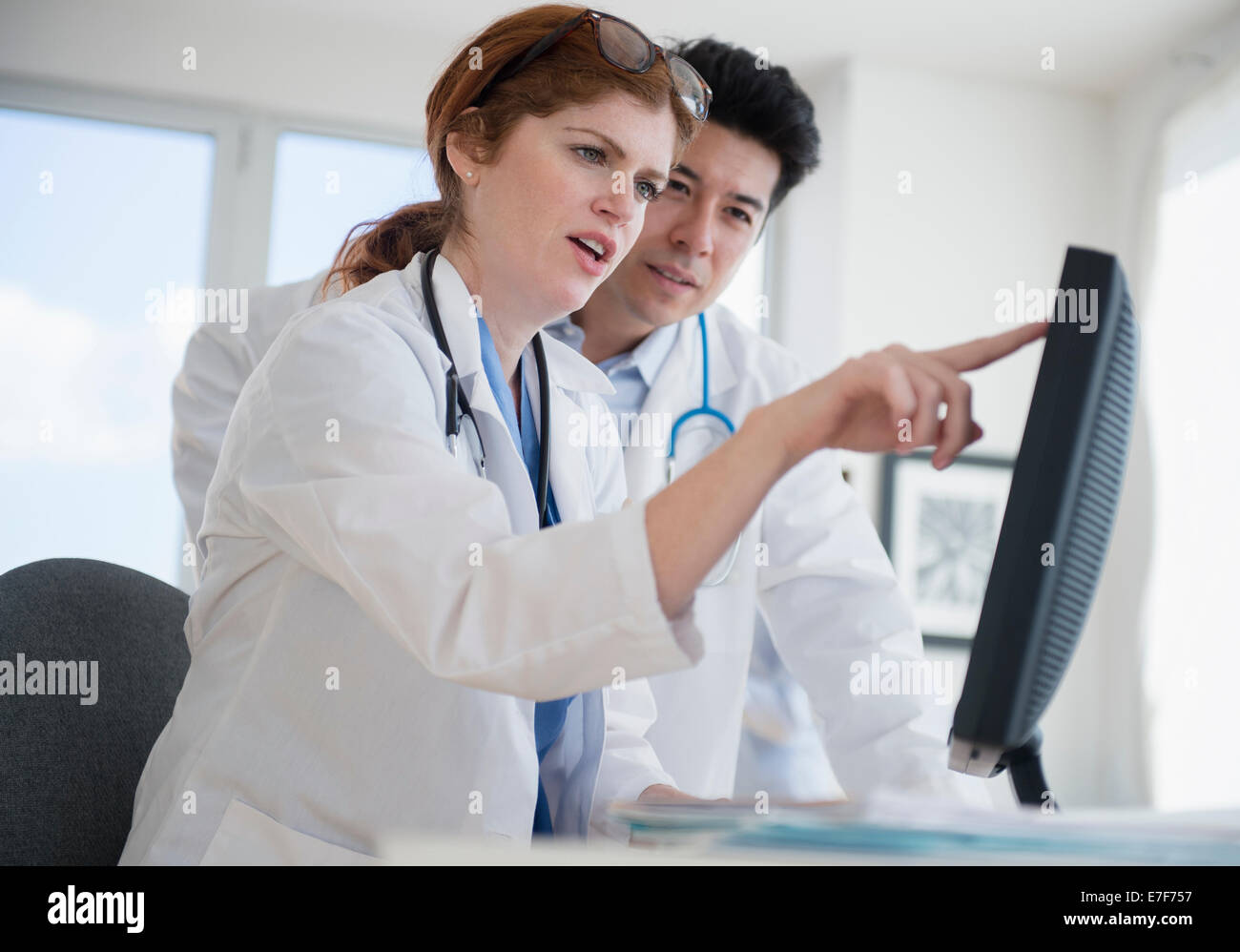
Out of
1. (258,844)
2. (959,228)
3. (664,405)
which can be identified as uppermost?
(959,228)

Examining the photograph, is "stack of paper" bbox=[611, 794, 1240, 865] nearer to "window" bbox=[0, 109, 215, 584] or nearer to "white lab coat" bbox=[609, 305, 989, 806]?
"white lab coat" bbox=[609, 305, 989, 806]

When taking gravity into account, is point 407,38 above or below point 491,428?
above

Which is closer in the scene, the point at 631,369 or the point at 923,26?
the point at 631,369

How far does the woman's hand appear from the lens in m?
0.67

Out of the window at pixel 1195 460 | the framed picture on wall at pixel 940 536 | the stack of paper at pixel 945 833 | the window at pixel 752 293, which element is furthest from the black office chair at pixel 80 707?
the window at pixel 752 293

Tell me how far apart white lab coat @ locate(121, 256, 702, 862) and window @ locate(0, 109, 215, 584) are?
295 centimetres

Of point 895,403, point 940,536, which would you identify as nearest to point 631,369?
point 895,403

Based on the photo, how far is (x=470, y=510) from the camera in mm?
726

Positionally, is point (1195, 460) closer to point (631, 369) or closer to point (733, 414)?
→ point (733, 414)

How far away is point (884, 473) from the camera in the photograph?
3.80 m

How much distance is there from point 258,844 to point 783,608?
3.10 feet

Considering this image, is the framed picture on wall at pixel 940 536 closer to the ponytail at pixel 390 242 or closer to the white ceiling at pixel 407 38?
the white ceiling at pixel 407 38

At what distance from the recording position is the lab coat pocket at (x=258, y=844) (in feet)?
2.84

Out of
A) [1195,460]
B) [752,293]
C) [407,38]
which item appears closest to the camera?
[1195,460]
